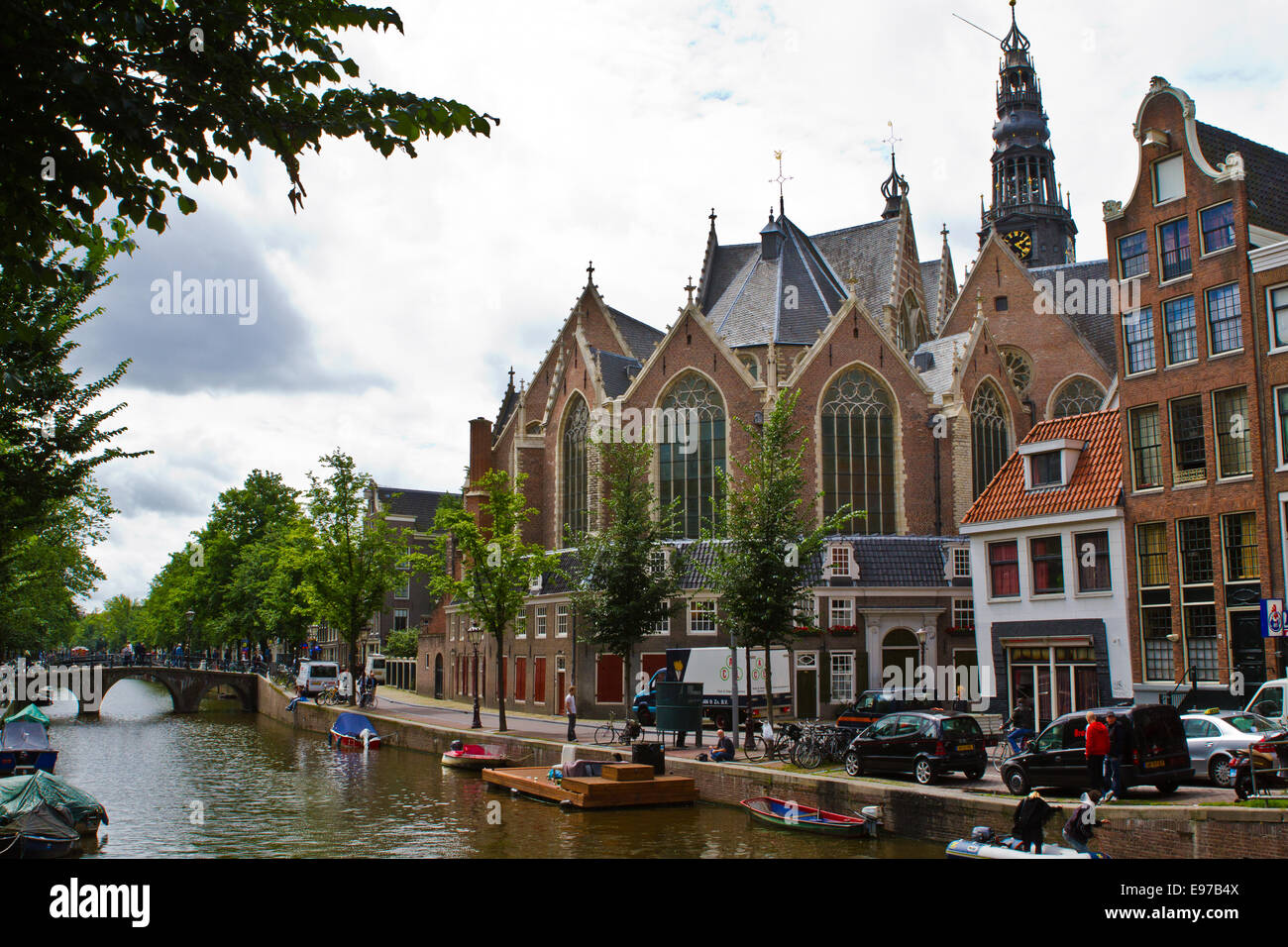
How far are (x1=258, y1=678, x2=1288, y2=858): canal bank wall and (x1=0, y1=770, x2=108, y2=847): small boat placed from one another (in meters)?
13.7

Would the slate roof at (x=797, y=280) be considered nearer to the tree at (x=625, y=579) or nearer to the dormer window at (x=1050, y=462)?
the tree at (x=625, y=579)

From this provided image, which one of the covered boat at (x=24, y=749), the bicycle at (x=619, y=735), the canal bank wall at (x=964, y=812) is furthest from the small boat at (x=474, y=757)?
the covered boat at (x=24, y=749)

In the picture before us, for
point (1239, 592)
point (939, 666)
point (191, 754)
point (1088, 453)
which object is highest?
point (1088, 453)

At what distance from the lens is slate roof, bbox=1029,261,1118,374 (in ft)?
184

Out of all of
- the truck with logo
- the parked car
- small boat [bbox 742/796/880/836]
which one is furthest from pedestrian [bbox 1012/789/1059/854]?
the truck with logo

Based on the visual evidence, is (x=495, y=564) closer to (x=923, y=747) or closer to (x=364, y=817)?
(x=364, y=817)

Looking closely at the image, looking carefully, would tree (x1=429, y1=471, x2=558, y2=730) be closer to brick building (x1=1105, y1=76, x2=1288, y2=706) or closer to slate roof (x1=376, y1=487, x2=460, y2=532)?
brick building (x1=1105, y1=76, x2=1288, y2=706)
